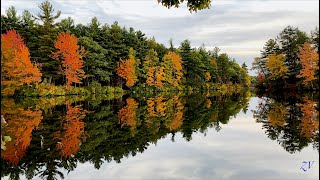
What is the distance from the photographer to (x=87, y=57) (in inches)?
2196

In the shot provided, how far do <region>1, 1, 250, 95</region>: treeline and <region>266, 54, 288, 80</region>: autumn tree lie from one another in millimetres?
21638

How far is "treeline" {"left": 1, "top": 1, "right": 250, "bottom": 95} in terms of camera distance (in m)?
41.5

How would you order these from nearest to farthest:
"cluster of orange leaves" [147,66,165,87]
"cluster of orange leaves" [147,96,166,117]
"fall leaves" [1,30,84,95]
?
"cluster of orange leaves" [147,96,166,117], "fall leaves" [1,30,84,95], "cluster of orange leaves" [147,66,165,87]

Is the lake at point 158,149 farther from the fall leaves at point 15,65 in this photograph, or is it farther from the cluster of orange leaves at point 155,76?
the cluster of orange leaves at point 155,76

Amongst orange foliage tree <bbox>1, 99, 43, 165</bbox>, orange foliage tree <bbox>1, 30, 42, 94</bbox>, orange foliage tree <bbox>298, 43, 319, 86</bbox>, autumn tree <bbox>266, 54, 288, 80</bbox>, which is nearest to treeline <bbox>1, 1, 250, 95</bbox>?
orange foliage tree <bbox>1, 30, 42, 94</bbox>

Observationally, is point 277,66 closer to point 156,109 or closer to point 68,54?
point 68,54

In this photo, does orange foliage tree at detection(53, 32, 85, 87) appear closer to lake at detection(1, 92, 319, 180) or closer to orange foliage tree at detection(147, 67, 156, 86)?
orange foliage tree at detection(147, 67, 156, 86)

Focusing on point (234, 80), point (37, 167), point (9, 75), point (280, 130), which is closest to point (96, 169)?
point (37, 167)

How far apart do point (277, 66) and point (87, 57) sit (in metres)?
31.3

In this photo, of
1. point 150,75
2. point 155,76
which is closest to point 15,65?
point 150,75

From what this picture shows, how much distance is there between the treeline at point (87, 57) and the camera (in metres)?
41.5

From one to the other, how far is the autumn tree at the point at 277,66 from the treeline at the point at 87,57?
21.6 m

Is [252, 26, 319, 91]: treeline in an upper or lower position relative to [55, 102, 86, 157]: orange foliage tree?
upper

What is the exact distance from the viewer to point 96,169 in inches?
410
